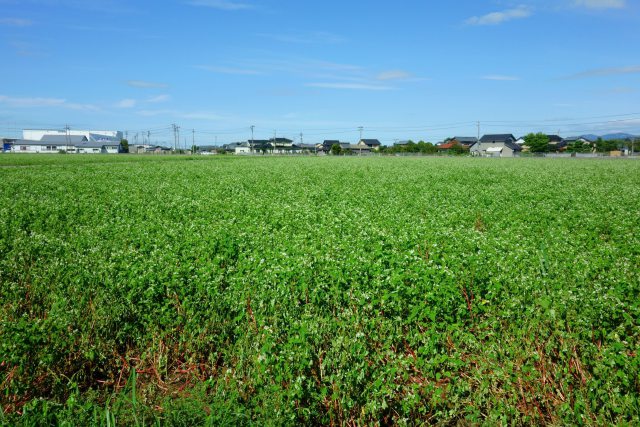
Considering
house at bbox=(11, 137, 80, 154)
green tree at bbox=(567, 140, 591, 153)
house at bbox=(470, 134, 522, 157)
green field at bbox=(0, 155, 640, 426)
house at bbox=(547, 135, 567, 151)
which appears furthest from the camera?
house at bbox=(547, 135, 567, 151)

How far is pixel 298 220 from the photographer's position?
44.7 feet

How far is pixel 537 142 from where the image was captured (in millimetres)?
160375

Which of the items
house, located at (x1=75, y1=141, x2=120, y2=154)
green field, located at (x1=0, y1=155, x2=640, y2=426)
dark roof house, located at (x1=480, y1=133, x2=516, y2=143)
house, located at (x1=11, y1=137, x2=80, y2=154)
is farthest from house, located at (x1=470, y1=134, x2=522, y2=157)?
green field, located at (x1=0, y1=155, x2=640, y2=426)

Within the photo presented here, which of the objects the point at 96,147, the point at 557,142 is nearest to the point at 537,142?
the point at 557,142

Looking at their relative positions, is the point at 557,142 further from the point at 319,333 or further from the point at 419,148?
the point at 319,333

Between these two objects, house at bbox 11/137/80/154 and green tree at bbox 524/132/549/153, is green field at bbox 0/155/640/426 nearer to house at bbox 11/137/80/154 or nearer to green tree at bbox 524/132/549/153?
green tree at bbox 524/132/549/153

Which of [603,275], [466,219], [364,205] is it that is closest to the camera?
[603,275]

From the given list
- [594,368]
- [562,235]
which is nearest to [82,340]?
[594,368]

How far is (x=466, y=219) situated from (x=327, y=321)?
10377mm

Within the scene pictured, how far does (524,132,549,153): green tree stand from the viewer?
158750 mm

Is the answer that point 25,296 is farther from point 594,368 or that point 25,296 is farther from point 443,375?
point 594,368

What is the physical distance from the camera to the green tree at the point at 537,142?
521 ft

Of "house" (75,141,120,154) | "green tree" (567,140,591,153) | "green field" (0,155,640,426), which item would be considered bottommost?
"green field" (0,155,640,426)

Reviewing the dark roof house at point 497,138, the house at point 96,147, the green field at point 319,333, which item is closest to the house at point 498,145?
the dark roof house at point 497,138
